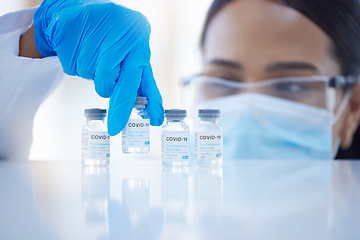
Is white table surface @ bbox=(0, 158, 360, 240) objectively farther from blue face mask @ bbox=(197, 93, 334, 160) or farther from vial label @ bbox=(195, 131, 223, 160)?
blue face mask @ bbox=(197, 93, 334, 160)

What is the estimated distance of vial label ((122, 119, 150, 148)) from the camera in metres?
1.17

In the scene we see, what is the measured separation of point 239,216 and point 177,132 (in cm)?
59

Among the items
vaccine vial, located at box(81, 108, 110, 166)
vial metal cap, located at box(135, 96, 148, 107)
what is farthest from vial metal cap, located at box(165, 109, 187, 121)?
vaccine vial, located at box(81, 108, 110, 166)

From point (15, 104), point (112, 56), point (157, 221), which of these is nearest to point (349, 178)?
point (157, 221)

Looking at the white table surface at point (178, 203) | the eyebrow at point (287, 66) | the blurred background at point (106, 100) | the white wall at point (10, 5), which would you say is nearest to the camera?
the white table surface at point (178, 203)

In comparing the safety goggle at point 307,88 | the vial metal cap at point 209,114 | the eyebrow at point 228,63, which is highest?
the eyebrow at point 228,63

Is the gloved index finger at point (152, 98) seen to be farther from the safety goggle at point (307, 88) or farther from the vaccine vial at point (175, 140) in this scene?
the safety goggle at point (307, 88)

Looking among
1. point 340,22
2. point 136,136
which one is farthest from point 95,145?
point 340,22

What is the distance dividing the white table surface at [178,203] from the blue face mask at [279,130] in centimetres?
84

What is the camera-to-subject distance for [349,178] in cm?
108

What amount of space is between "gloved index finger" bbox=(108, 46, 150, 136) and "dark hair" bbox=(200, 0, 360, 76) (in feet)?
4.68

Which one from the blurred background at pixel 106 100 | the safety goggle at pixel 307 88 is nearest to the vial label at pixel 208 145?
the safety goggle at pixel 307 88

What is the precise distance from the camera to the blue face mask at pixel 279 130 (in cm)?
209

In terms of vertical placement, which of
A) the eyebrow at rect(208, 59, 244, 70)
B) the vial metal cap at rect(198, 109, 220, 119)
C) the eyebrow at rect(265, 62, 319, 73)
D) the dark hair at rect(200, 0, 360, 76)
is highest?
the dark hair at rect(200, 0, 360, 76)
